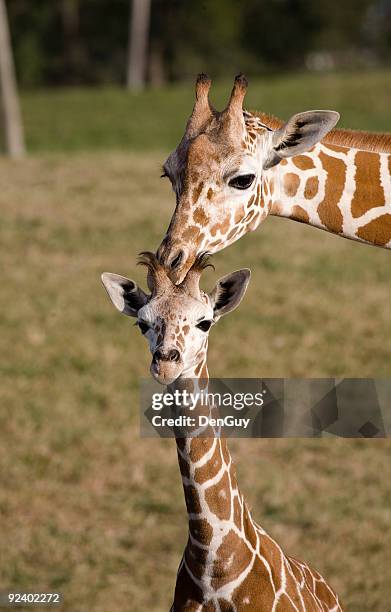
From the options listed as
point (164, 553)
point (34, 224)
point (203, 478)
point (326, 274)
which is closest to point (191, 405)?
point (203, 478)

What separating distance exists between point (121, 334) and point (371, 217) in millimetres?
13151

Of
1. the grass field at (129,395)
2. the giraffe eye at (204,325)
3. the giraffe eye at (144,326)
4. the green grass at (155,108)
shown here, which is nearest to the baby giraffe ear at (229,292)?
the giraffe eye at (204,325)

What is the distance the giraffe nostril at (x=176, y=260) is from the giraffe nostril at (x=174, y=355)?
42 cm

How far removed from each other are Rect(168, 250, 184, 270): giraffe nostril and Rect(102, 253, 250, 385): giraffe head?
5 centimetres

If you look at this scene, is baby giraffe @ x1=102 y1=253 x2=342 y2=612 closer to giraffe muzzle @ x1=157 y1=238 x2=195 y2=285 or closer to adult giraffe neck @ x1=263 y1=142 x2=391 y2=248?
giraffe muzzle @ x1=157 y1=238 x2=195 y2=285

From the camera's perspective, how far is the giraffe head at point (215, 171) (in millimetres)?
4496

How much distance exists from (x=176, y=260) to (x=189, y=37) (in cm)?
6213

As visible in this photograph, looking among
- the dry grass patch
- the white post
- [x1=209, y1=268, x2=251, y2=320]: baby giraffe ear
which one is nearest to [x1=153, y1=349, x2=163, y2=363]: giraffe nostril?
[x1=209, y1=268, x2=251, y2=320]: baby giraffe ear

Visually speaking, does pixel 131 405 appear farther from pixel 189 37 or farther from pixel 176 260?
pixel 189 37

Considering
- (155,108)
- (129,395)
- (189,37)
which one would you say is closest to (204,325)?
(129,395)

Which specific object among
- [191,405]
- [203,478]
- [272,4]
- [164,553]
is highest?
[272,4]

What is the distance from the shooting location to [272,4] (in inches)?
2445

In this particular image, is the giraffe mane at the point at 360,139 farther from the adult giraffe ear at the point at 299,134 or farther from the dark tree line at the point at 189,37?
the dark tree line at the point at 189,37

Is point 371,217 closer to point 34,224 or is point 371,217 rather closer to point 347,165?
point 347,165
